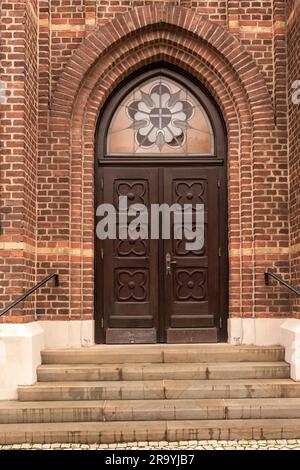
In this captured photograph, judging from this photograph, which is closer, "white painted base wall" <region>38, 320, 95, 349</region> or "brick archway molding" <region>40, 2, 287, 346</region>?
"white painted base wall" <region>38, 320, 95, 349</region>

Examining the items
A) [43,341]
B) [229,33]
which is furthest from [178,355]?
[229,33]

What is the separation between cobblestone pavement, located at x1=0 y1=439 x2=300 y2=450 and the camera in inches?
221

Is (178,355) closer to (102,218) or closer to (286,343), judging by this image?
(286,343)

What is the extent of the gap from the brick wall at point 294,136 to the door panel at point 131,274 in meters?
1.77

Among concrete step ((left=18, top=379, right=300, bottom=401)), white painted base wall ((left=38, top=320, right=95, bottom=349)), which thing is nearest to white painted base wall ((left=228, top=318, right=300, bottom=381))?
concrete step ((left=18, top=379, right=300, bottom=401))

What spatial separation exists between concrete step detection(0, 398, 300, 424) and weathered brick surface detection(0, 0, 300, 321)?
63.9 inches

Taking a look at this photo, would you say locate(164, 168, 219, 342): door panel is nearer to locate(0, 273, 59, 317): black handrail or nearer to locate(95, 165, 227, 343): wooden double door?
locate(95, 165, 227, 343): wooden double door

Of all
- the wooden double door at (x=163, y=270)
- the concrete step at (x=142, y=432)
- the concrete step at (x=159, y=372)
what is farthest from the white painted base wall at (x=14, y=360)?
the wooden double door at (x=163, y=270)

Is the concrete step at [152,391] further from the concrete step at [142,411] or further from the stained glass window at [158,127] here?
the stained glass window at [158,127]

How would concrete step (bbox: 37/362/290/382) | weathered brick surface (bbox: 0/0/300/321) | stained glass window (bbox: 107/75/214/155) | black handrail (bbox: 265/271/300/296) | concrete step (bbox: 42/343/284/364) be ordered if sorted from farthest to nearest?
stained glass window (bbox: 107/75/214/155) < weathered brick surface (bbox: 0/0/300/321) < concrete step (bbox: 42/343/284/364) < black handrail (bbox: 265/271/300/296) < concrete step (bbox: 37/362/290/382)

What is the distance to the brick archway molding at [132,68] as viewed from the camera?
301 inches

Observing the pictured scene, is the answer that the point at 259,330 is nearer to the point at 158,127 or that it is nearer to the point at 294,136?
the point at 294,136

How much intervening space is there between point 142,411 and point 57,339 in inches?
71.9

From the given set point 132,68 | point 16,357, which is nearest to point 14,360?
point 16,357
